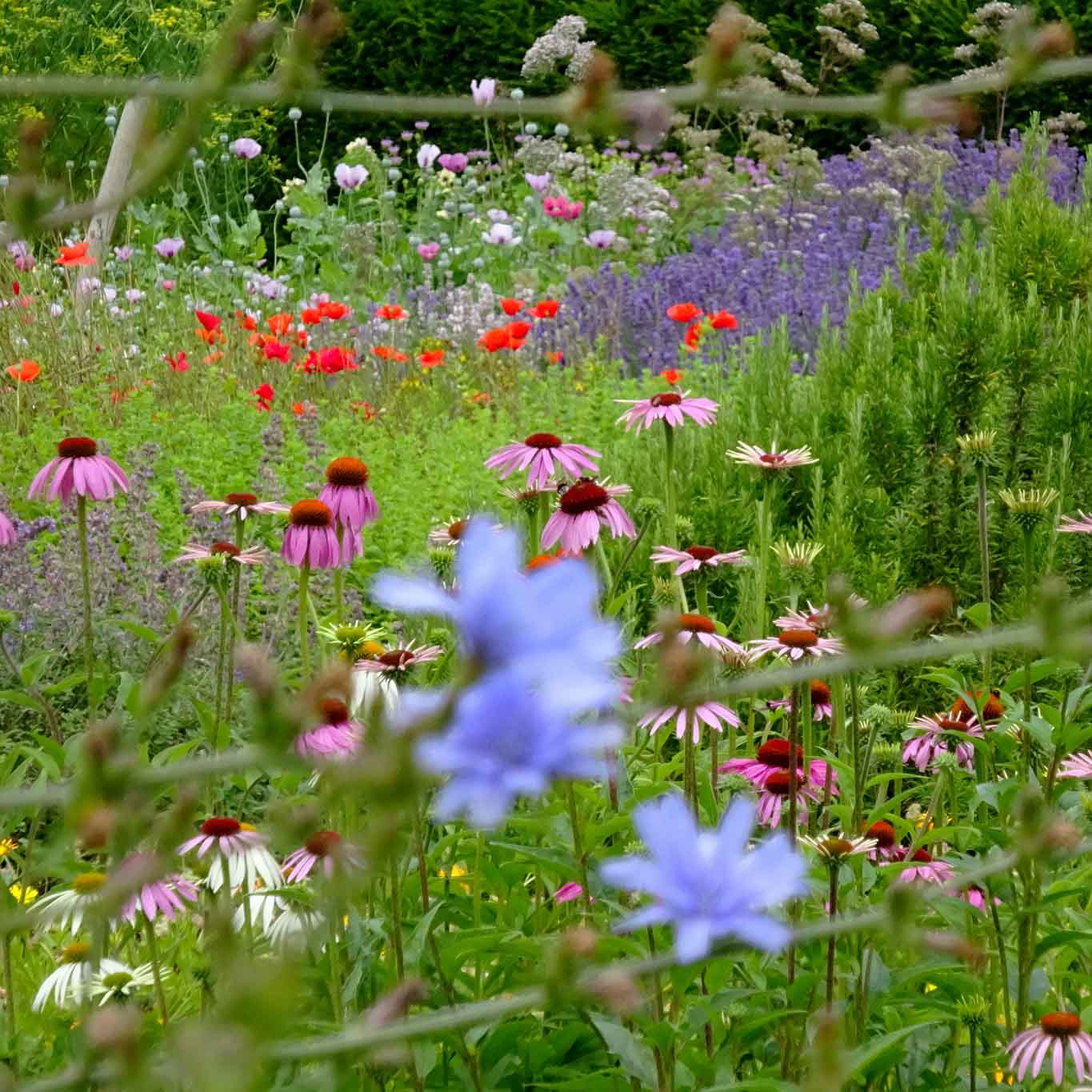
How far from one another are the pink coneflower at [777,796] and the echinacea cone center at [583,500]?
468 mm

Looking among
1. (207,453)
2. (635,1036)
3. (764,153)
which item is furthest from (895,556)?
(764,153)

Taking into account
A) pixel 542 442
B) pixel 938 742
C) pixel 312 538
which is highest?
pixel 542 442

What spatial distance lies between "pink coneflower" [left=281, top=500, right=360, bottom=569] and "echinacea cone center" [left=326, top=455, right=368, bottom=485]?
0.19ft

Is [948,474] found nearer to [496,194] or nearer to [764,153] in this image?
[764,153]

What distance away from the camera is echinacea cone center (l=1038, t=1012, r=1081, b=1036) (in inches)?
61.6

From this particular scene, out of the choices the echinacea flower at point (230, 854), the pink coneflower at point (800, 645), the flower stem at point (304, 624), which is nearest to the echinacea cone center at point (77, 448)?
the flower stem at point (304, 624)

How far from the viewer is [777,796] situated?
2053mm

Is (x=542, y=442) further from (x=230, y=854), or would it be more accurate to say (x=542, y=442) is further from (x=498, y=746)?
(x=498, y=746)

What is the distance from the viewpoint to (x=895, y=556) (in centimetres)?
376

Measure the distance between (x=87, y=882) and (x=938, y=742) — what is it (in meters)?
1.31

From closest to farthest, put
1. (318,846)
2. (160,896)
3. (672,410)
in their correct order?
(318,846), (160,896), (672,410)

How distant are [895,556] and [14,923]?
10.7 feet

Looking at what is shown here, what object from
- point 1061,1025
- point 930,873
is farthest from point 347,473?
point 1061,1025

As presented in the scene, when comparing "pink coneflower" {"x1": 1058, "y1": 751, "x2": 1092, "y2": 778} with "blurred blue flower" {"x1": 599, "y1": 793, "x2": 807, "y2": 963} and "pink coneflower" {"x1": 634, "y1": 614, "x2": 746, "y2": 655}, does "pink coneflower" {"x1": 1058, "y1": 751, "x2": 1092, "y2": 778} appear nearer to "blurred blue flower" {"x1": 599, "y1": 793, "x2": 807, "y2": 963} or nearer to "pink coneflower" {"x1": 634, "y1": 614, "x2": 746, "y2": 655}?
"pink coneflower" {"x1": 634, "y1": 614, "x2": 746, "y2": 655}
